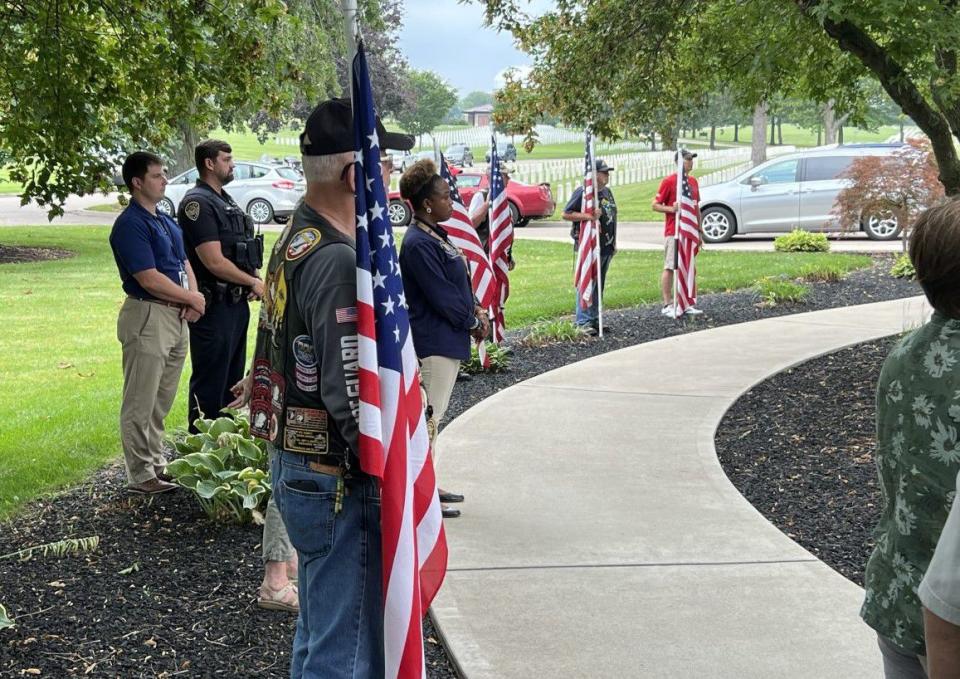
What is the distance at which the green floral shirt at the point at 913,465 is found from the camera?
212 centimetres

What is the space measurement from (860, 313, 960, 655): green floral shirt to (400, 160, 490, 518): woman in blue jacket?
11.3 feet

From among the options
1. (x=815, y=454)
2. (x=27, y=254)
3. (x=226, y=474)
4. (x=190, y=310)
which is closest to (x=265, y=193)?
(x=27, y=254)

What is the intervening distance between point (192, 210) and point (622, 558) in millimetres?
3294

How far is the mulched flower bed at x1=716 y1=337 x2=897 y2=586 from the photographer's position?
5.55 m

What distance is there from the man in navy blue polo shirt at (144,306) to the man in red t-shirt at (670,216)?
290 inches

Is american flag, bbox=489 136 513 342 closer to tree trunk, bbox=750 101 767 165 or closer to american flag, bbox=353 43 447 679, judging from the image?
american flag, bbox=353 43 447 679

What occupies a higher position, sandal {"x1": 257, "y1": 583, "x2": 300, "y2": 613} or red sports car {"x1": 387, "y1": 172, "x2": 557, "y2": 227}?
red sports car {"x1": 387, "y1": 172, "x2": 557, "y2": 227}

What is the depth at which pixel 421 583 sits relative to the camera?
3.32 meters

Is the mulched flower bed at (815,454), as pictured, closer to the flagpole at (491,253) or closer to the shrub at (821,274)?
the flagpole at (491,253)

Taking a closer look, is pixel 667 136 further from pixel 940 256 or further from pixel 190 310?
pixel 940 256

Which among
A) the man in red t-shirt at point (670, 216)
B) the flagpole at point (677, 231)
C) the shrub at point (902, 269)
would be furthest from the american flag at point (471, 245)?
the shrub at point (902, 269)

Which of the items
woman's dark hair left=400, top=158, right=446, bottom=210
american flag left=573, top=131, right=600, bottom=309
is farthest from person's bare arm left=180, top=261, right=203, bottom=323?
american flag left=573, top=131, right=600, bottom=309

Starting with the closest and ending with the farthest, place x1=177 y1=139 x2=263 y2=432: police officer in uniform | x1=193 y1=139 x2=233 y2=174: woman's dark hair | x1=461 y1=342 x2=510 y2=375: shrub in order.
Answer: x1=193 y1=139 x2=233 y2=174: woman's dark hair → x1=177 y1=139 x2=263 y2=432: police officer in uniform → x1=461 y1=342 x2=510 y2=375: shrub

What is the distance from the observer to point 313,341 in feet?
10.1
